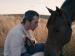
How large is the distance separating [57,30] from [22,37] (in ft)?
2.11

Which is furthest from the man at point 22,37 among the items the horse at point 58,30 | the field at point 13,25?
the field at point 13,25

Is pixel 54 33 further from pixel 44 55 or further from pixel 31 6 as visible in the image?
pixel 31 6

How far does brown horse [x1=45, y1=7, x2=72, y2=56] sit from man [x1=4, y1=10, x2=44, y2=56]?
0.34 m

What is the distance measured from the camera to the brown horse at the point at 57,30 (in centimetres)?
593

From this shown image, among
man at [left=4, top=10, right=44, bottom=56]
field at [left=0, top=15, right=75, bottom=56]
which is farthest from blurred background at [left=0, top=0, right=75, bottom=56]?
man at [left=4, top=10, right=44, bottom=56]

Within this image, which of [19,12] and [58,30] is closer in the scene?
[58,30]

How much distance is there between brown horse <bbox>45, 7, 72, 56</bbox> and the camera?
19.5 feet

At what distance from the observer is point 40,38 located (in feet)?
30.1

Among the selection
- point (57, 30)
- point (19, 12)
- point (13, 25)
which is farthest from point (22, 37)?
point (19, 12)

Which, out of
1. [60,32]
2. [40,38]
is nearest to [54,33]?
[60,32]

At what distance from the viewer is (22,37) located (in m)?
5.70

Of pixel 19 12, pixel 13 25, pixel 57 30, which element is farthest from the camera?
pixel 19 12

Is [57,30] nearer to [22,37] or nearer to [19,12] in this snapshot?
[22,37]

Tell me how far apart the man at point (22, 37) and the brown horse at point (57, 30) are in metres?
0.34
